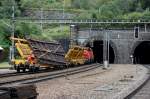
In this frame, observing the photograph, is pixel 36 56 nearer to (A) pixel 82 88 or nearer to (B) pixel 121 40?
(A) pixel 82 88

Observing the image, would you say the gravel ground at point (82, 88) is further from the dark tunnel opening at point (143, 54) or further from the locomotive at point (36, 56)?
the dark tunnel opening at point (143, 54)

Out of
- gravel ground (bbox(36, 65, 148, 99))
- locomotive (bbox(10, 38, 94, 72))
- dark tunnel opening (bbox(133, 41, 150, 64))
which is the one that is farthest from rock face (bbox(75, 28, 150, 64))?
gravel ground (bbox(36, 65, 148, 99))

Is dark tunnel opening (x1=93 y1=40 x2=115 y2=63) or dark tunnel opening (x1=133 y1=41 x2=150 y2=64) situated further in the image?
dark tunnel opening (x1=133 y1=41 x2=150 y2=64)

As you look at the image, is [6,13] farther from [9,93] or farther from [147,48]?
[9,93]

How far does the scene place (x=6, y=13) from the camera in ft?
287

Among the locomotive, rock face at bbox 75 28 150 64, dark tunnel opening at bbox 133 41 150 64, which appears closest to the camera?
the locomotive

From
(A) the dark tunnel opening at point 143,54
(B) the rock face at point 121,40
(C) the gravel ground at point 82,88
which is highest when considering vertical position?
(C) the gravel ground at point 82,88

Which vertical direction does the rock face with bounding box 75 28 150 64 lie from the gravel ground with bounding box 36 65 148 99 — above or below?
below

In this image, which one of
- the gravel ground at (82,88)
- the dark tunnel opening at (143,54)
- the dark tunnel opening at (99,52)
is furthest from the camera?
the dark tunnel opening at (143,54)

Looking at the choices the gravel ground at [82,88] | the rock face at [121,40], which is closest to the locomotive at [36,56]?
the gravel ground at [82,88]

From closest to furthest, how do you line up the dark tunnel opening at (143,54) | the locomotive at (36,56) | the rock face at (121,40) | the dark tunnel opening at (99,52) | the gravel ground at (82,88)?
the gravel ground at (82,88)
the locomotive at (36,56)
the rock face at (121,40)
the dark tunnel opening at (99,52)
the dark tunnel opening at (143,54)

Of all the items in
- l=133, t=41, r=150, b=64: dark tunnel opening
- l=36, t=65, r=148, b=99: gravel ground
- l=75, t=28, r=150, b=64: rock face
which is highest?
l=36, t=65, r=148, b=99: gravel ground

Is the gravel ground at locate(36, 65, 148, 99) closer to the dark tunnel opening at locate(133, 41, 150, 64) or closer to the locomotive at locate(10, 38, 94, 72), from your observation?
the locomotive at locate(10, 38, 94, 72)

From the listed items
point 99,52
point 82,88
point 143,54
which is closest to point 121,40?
point 99,52
